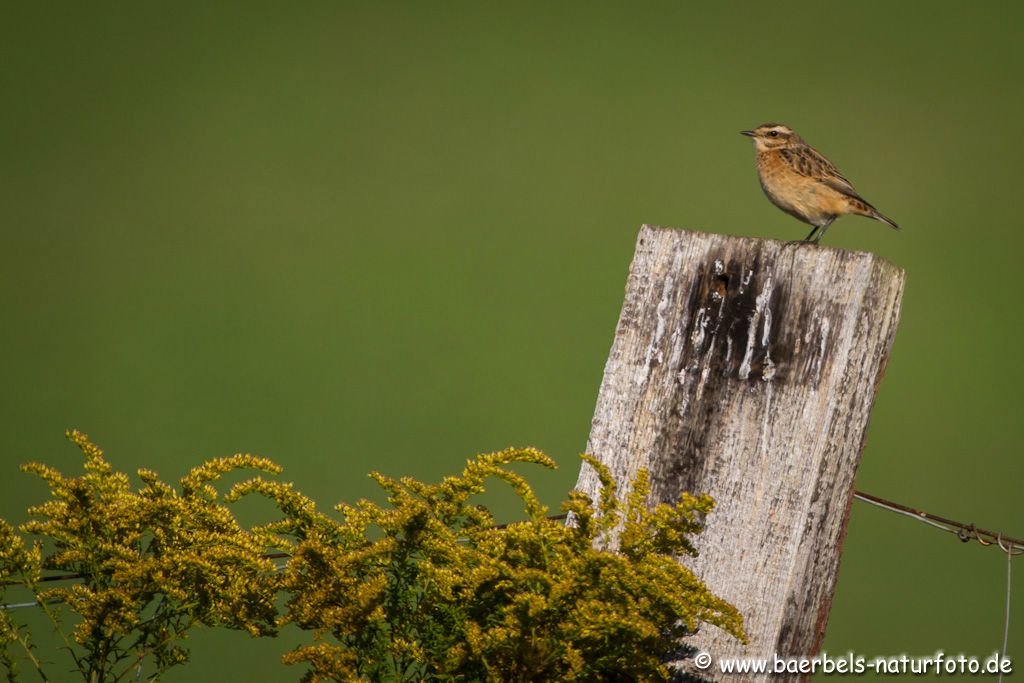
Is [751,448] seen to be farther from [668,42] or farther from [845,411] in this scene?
[668,42]

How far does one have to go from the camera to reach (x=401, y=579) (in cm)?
359

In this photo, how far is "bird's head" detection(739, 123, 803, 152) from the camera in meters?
7.29

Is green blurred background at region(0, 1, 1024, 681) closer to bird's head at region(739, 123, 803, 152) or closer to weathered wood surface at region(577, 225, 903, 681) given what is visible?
bird's head at region(739, 123, 803, 152)

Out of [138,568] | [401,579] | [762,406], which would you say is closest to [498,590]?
[401,579]

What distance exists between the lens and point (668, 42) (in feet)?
76.7

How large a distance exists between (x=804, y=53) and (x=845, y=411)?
20.7 meters

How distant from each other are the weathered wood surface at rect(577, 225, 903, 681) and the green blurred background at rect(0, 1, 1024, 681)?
5.84 meters

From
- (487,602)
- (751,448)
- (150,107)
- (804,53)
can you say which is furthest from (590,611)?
(804,53)

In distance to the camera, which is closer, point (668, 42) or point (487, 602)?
point (487, 602)

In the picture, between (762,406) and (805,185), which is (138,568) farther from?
(805,185)

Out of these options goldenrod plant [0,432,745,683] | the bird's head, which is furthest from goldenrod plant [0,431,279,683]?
the bird's head

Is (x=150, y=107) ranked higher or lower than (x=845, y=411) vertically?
higher

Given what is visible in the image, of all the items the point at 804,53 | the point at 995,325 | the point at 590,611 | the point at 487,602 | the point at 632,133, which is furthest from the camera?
the point at 804,53

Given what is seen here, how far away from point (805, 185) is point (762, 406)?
3.73m
